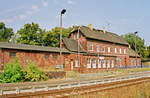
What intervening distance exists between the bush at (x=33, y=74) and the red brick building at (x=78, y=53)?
4.65 meters

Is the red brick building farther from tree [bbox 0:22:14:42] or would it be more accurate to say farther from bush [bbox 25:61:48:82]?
tree [bbox 0:22:14:42]

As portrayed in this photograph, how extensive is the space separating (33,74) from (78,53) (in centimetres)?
1402

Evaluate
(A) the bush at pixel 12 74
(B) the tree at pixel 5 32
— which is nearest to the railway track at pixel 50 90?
(A) the bush at pixel 12 74

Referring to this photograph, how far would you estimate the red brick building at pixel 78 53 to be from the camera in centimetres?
2204

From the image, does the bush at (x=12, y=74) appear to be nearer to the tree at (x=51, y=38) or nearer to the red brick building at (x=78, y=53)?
the red brick building at (x=78, y=53)

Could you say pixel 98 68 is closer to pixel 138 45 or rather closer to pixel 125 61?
pixel 125 61

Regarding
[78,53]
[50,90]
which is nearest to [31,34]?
[78,53]

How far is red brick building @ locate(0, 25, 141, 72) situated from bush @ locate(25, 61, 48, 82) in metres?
4.65

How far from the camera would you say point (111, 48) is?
39562mm

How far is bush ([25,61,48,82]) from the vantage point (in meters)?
15.9

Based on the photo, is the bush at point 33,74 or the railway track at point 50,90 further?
the bush at point 33,74

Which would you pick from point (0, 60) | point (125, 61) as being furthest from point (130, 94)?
point (125, 61)

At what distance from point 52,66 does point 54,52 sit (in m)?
2.54

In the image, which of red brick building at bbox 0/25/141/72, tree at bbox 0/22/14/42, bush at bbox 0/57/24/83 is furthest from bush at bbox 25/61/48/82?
tree at bbox 0/22/14/42
